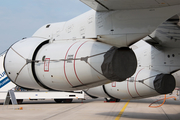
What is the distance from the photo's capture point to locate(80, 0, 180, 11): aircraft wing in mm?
5074

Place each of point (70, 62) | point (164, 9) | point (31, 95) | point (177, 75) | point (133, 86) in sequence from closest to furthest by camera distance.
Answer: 1. point (164, 9)
2. point (70, 62)
3. point (133, 86)
4. point (177, 75)
5. point (31, 95)

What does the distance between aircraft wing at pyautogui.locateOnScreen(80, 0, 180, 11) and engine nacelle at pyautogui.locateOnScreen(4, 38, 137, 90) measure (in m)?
0.81

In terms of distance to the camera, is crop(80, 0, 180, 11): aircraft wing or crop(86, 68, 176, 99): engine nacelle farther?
crop(86, 68, 176, 99): engine nacelle

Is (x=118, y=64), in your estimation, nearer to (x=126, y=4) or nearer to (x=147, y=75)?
(x=126, y=4)

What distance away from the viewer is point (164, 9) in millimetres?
5258

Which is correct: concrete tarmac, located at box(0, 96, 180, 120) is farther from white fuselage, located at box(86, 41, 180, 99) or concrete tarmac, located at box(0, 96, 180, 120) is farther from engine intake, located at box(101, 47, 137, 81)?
engine intake, located at box(101, 47, 137, 81)

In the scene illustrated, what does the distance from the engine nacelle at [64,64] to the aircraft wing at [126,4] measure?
0.81 meters

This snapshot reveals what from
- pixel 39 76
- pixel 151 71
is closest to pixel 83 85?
pixel 39 76

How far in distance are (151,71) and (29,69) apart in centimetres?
551

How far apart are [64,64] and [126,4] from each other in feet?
6.10

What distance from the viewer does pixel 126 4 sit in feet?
17.4

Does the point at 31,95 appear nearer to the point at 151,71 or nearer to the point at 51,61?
the point at 151,71

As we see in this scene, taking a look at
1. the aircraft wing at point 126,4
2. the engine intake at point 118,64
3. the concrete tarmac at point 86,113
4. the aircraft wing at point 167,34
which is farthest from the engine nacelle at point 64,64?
the concrete tarmac at point 86,113

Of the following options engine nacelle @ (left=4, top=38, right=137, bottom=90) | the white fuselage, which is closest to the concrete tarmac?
the white fuselage
